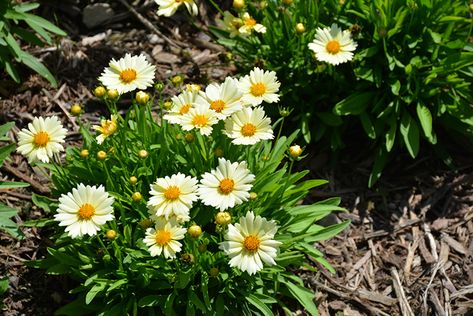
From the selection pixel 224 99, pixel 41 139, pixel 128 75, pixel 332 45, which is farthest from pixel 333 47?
pixel 41 139

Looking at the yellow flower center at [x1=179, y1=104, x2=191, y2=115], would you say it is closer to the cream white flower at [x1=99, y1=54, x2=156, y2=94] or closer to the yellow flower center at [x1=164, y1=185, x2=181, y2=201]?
the cream white flower at [x1=99, y1=54, x2=156, y2=94]

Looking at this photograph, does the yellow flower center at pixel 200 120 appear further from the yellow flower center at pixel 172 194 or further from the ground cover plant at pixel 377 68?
the ground cover plant at pixel 377 68

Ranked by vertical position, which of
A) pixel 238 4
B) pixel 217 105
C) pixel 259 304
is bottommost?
pixel 259 304

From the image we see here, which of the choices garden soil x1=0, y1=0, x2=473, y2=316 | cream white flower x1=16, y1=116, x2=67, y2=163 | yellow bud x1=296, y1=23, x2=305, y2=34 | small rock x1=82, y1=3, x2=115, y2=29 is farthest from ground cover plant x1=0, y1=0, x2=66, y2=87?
yellow bud x1=296, y1=23, x2=305, y2=34

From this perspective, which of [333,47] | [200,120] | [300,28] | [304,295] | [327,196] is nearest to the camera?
[200,120]

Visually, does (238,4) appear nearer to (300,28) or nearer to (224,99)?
(300,28)
